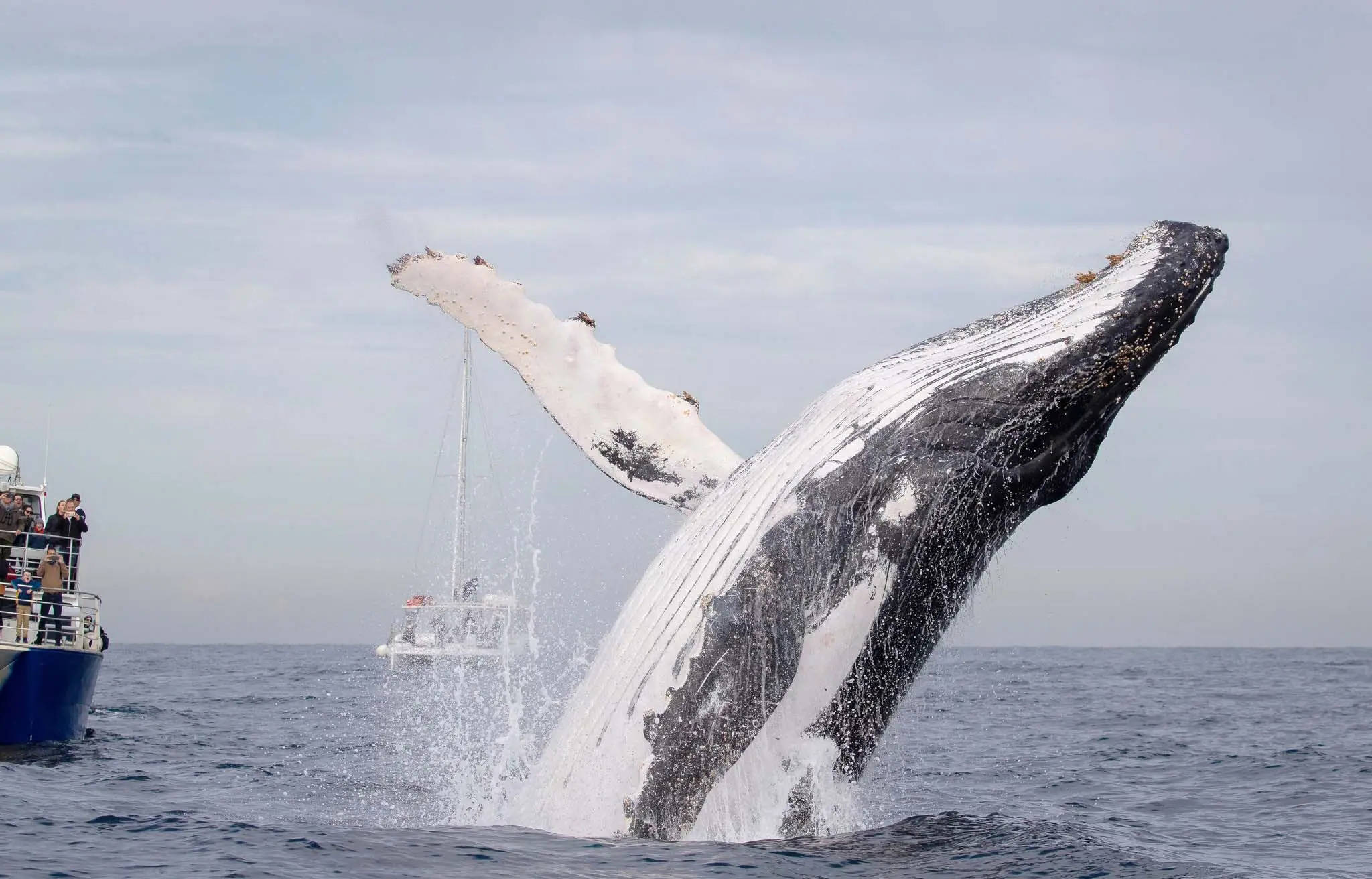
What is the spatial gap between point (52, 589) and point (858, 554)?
1082cm

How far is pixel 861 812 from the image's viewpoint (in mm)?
6883

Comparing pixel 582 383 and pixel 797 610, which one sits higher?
pixel 582 383

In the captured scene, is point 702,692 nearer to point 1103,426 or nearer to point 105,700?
point 1103,426

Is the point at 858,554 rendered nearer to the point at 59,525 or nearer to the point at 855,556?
the point at 855,556

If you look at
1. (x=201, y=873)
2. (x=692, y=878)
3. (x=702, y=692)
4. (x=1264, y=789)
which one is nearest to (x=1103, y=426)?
(x=702, y=692)

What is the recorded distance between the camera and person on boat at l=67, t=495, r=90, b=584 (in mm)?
14828

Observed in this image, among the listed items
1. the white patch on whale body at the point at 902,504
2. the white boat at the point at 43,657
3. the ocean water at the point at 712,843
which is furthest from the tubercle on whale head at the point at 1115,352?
the white boat at the point at 43,657

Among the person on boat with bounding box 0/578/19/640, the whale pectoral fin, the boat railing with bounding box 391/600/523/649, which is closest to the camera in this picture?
the whale pectoral fin

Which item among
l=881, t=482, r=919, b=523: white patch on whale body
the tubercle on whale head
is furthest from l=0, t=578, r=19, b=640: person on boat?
the tubercle on whale head

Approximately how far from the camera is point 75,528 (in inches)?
592

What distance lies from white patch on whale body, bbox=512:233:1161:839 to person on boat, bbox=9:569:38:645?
31.3ft

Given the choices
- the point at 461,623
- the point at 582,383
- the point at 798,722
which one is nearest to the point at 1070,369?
the point at 798,722

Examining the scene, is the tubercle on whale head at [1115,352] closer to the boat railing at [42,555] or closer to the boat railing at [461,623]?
the boat railing at [461,623]

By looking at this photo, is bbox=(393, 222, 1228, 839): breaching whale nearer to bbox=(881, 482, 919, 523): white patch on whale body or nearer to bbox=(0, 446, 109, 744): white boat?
bbox=(881, 482, 919, 523): white patch on whale body
